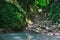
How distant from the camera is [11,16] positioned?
8.11 m

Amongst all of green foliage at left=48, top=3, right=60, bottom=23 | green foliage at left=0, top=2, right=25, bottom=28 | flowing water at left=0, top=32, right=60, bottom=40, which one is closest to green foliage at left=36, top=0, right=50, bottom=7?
green foliage at left=48, top=3, right=60, bottom=23

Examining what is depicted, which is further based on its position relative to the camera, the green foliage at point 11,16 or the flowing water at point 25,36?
the green foliage at point 11,16

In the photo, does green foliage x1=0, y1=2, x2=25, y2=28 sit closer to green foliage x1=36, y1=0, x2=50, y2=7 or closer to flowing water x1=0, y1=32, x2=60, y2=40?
flowing water x1=0, y1=32, x2=60, y2=40

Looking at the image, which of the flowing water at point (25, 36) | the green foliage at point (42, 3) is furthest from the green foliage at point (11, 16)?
the green foliage at point (42, 3)

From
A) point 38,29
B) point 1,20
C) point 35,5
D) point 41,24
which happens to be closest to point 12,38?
point 1,20

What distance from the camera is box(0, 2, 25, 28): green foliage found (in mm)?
7934

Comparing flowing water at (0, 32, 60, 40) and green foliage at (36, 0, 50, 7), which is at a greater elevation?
green foliage at (36, 0, 50, 7)

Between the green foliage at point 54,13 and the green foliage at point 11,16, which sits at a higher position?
the green foliage at point 11,16

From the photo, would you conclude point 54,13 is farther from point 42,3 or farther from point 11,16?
point 11,16

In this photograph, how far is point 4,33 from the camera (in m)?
7.61

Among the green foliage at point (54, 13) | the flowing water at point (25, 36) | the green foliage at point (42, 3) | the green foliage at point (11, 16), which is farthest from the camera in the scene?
the green foliage at point (42, 3)

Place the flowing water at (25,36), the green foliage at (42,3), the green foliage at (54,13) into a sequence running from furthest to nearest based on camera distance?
1. the green foliage at (42,3)
2. the green foliage at (54,13)
3. the flowing water at (25,36)

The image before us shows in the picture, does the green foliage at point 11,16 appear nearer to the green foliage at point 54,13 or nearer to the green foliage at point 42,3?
the green foliage at point 54,13

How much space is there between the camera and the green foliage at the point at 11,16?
26.0ft
